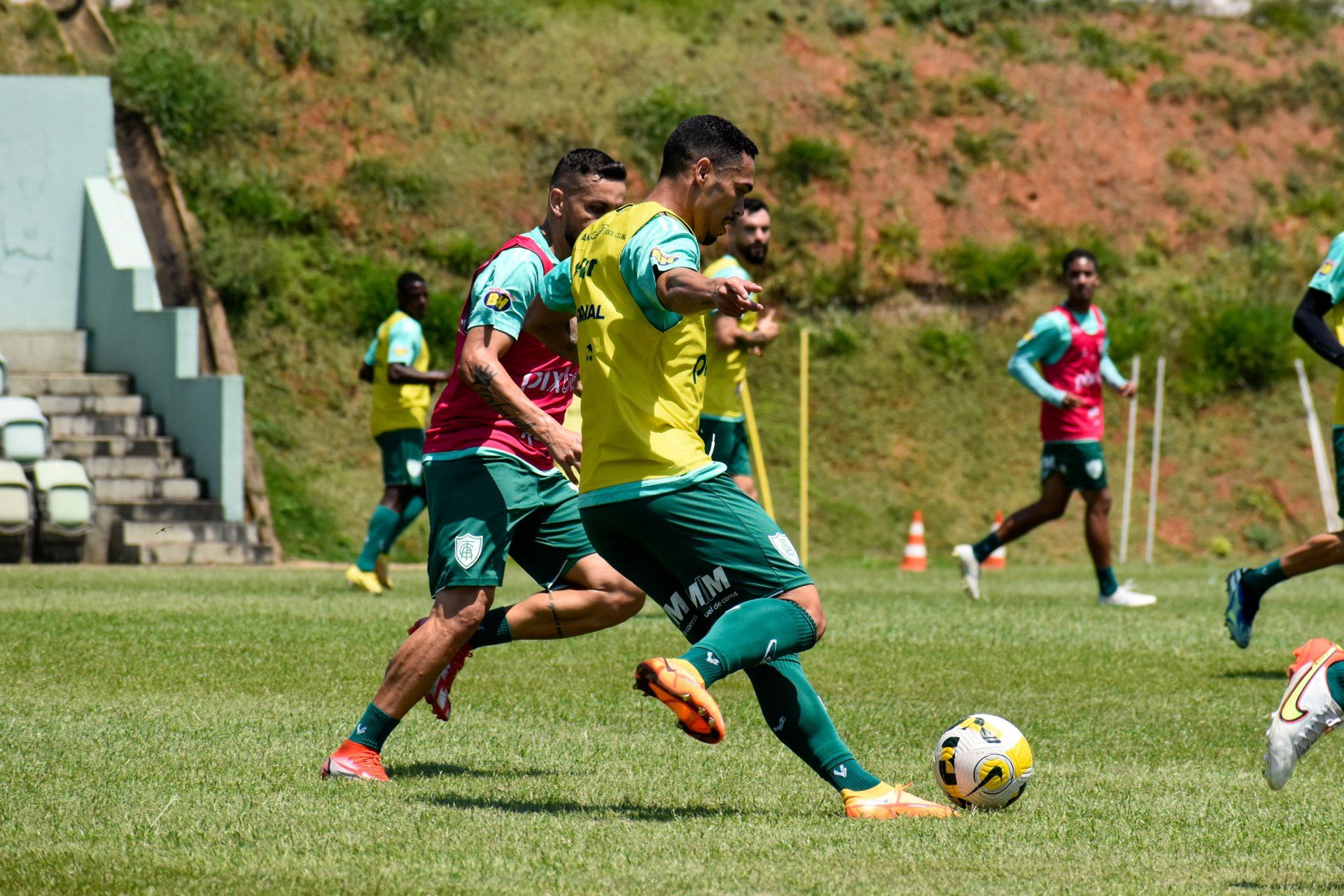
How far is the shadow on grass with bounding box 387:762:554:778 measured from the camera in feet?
17.9

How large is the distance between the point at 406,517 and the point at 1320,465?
1405 centimetres

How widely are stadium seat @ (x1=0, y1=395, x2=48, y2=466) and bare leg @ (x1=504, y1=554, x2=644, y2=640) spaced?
1324cm

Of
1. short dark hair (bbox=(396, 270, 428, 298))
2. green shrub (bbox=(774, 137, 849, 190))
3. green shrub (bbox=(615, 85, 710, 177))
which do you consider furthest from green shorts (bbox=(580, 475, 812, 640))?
green shrub (bbox=(774, 137, 849, 190))

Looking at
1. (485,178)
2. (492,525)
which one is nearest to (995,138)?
(485,178)

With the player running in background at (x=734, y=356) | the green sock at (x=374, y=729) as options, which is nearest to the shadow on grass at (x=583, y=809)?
the green sock at (x=374, y=729)

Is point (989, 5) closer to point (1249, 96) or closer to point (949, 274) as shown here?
point (1249, 96)

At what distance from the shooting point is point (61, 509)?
56.5ft

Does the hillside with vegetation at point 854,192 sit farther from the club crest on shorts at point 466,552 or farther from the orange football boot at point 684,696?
the orange football boot at point 684,696

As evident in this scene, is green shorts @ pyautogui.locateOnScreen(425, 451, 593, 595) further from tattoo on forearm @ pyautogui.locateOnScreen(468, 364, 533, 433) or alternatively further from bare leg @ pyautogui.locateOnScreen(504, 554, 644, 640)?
tattoo on forearm @ pyautogui.locateOnScreen(468, 364, 533, 433)

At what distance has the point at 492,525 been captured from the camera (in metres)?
5.52

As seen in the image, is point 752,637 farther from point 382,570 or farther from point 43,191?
point 43,191

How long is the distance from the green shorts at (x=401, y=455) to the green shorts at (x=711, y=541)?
8864 millimetres

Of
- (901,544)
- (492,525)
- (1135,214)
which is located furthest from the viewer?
(1135,214)

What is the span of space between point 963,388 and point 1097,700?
2042cm
